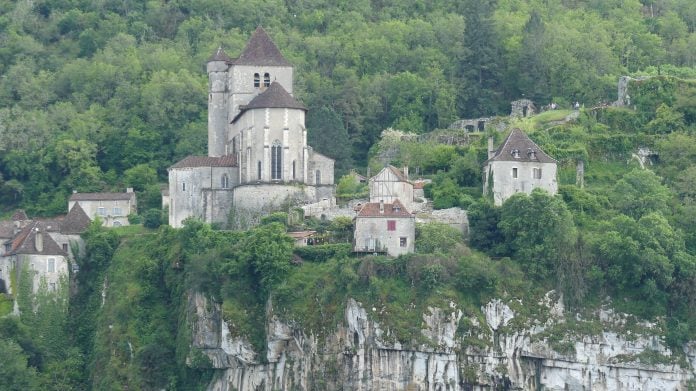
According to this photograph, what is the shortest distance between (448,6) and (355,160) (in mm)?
25125

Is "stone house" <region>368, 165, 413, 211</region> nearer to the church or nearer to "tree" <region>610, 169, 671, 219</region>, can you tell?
the church

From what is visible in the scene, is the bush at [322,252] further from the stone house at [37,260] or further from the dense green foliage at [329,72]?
the dense green foliage at [329,72]

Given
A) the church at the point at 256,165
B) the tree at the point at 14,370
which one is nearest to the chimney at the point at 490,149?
the church at the point at 256,165

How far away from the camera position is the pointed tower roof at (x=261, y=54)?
10306cm

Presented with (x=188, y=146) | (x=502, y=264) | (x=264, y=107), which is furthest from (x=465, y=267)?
(x=188, y=146)

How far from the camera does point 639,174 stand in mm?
93938

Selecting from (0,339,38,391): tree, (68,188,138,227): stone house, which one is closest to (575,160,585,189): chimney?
(68,188,138,227): stone house

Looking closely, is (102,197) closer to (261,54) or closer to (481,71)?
(261,54)

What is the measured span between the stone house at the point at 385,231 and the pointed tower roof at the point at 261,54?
16837 mm

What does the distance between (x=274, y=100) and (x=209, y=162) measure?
5.13 m

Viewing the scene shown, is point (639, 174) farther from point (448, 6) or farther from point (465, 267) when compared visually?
point (448, 6)

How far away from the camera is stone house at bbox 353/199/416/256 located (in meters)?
88.6

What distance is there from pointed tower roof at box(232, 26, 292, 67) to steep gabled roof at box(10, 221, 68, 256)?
14.8 meters

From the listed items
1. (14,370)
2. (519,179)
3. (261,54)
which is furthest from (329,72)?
(14,370)
